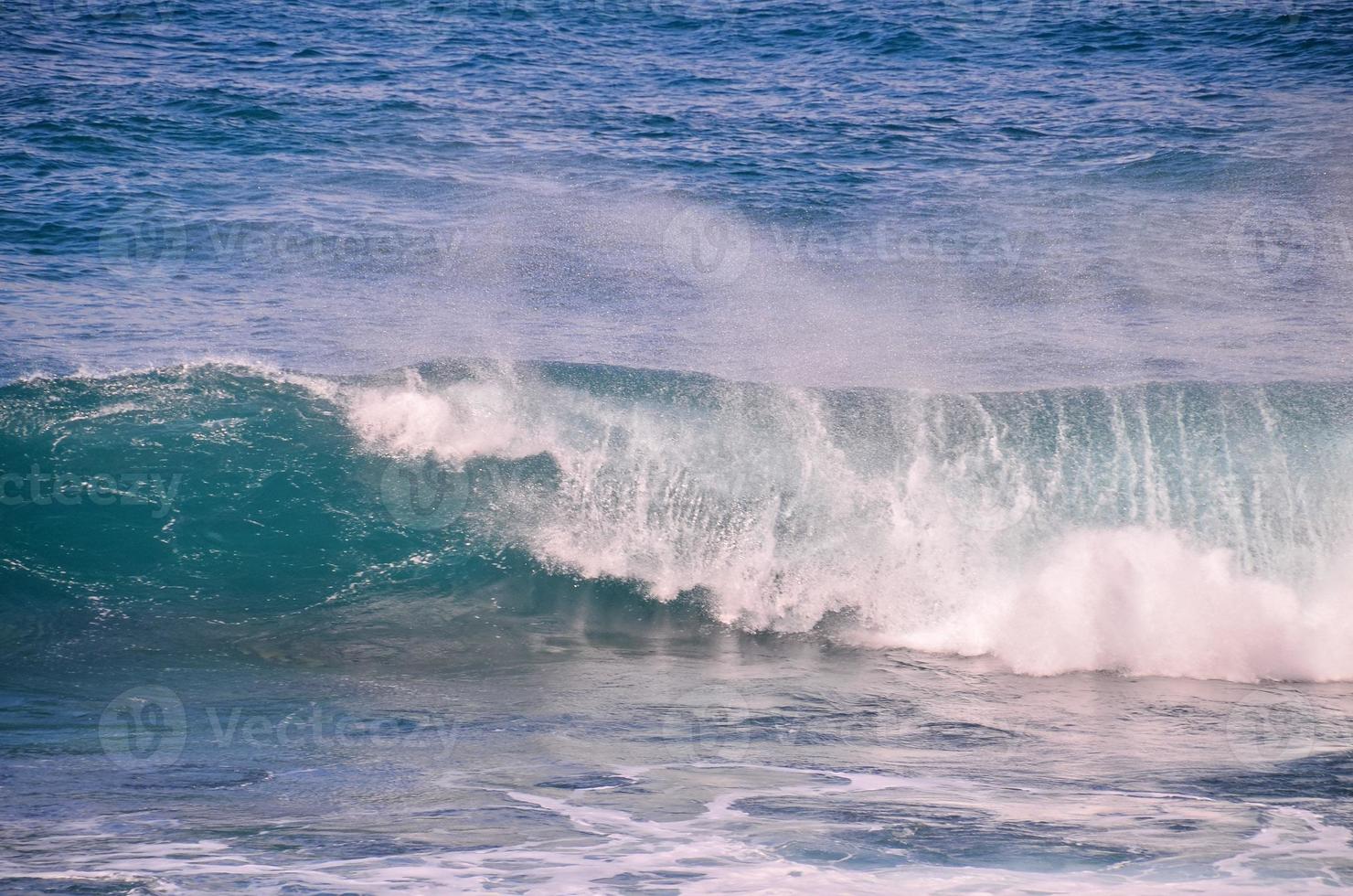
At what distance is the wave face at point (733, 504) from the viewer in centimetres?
1000

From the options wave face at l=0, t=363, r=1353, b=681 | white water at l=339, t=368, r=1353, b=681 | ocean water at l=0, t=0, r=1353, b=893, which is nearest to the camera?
ocean water at l=0, t=0, r=1353, b=893

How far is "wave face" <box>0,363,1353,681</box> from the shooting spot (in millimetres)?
10000

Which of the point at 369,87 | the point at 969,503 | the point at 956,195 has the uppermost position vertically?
the point at 369,87

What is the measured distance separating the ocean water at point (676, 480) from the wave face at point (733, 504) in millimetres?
48

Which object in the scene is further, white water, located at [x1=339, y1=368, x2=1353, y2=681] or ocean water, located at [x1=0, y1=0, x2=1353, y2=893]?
white water, located at [x1=339, y1=368, x2=1353, y2=681]

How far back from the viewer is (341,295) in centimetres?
1573

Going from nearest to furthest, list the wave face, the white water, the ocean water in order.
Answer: the ocean water
the white water
the wave face

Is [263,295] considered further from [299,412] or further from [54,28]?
[54,28]

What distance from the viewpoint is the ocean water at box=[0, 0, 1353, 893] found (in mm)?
6270

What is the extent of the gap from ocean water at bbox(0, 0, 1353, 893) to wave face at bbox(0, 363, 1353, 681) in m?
0.05

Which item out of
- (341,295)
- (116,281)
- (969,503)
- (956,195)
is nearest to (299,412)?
(341,295)

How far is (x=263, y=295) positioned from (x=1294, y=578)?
1276cm

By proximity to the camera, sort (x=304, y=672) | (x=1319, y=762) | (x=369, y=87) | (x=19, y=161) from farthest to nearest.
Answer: (x=369, y=87) < (x=19, y=161) < (x=304, y=672) < (x=1319, y=762)

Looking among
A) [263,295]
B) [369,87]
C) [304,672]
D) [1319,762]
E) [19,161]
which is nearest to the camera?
[1319,762]
